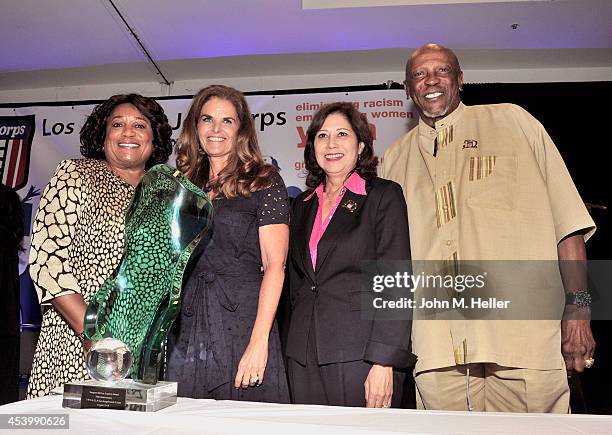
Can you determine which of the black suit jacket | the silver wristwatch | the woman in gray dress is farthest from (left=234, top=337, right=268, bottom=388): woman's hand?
the silver wristwatch

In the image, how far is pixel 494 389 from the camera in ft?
6.93

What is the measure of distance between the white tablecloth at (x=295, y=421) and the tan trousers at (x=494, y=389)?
37.9 inches

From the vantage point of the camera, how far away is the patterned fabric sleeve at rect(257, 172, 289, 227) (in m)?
1.89

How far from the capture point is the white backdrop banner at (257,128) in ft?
13.5

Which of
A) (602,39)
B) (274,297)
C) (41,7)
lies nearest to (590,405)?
(602,39)

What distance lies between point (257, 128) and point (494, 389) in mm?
2674

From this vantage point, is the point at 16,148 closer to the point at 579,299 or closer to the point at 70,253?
the point at 70,253

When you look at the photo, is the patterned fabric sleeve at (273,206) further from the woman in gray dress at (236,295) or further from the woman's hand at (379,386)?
the woman's hand at (379,386)

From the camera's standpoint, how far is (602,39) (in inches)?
154

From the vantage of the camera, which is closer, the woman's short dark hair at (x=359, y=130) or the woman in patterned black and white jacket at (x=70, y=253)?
the woman in patterned black and white jacket at (x=70, y=253)

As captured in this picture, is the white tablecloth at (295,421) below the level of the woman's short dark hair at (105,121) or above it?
below

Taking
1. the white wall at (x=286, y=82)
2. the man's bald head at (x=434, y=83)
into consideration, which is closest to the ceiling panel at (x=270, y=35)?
the white wall at (x=286, y=82)

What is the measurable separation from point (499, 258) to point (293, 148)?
7.66ft

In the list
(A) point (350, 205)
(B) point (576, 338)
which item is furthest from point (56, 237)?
(B) point (576, 338)
